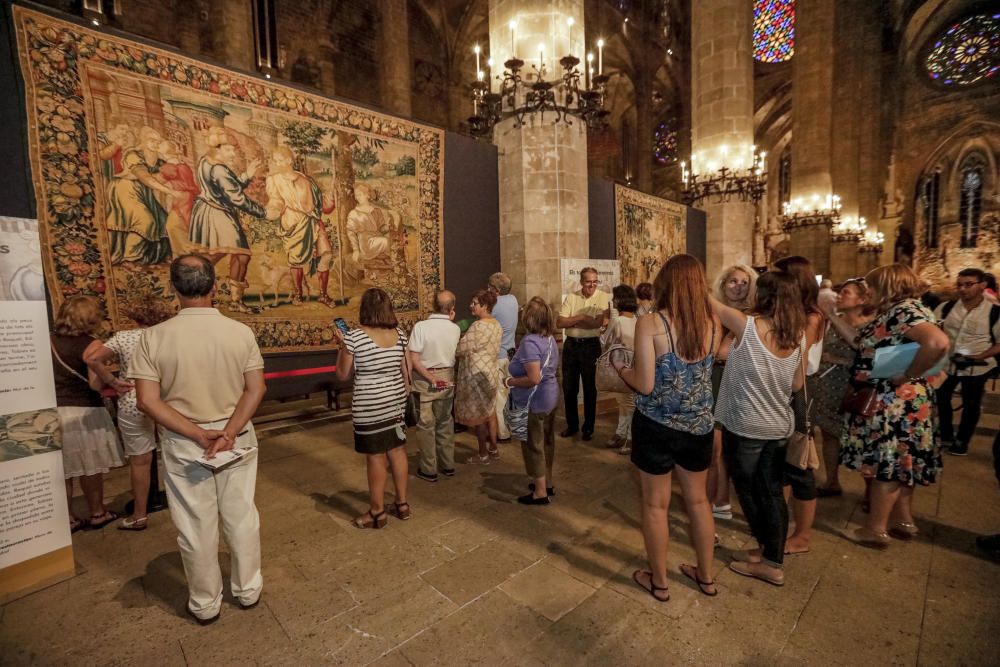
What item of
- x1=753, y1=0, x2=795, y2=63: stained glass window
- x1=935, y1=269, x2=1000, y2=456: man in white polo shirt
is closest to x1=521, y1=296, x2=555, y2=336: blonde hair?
x1=935, y1=269, x2=1000, y2=456: man in white polo shirt

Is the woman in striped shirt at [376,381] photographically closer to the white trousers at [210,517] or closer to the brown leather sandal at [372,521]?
the brown leather sandal at [372,521]

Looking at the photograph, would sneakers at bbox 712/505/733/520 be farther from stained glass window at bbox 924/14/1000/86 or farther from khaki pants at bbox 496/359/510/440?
stained glass window at bbox 924/14/1000/86

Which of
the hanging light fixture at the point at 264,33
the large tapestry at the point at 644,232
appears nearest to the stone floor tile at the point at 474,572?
the large tapestry at the point at 644,232

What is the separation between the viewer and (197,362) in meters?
1.99

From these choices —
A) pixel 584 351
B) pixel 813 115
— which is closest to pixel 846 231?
pixel 813 115

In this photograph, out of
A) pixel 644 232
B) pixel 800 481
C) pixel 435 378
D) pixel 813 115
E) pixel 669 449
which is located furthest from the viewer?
pixel 813 115

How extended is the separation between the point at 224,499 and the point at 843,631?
117 inches

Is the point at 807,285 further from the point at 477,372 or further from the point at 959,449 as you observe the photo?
the point at 959,449

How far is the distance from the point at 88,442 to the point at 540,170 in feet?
17.9

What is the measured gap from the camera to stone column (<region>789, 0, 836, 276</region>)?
13148mm

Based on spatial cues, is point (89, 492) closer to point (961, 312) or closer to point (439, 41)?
point (961, 312)

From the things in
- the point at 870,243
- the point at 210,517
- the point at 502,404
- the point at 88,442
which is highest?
the point at 870,243

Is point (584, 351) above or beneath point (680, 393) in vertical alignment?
beneath

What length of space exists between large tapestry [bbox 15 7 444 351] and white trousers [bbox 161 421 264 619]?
2.56 m
